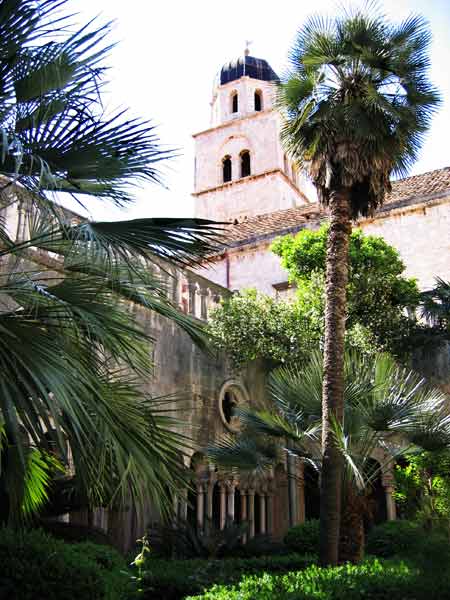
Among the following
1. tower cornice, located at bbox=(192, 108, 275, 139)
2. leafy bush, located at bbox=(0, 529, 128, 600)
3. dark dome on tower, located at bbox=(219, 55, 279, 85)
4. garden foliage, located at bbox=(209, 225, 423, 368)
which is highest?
dark dome on tower, located at bbox=(219, 55, 279, 85)

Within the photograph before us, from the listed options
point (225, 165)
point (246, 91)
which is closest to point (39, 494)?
point (225, 165)

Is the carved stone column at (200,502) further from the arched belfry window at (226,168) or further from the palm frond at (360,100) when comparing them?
the arched belfry window at (226,168)

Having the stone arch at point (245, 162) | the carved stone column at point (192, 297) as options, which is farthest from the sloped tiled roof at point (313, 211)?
the stone arch at point (245, 162)

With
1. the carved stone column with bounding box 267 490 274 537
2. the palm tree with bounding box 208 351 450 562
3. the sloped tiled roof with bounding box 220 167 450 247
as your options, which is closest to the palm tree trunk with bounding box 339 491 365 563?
the palm tree with bounding box 208 351 450 562

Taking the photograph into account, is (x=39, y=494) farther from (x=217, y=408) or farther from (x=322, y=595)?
(x=217, y=408)

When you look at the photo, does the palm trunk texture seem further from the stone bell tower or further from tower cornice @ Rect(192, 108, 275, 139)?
tower cornice @ Rect(192, 108, 275, 139)

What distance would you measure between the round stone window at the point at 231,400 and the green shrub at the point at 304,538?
90.2 inches

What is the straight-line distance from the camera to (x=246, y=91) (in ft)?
115

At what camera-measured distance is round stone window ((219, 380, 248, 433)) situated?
1253 cm

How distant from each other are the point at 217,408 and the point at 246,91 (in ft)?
84.4

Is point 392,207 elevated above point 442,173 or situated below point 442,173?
below

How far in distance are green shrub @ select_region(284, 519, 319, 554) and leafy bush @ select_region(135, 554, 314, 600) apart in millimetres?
1462

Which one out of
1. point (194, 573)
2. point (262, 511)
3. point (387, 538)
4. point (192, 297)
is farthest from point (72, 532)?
point (262, 511)

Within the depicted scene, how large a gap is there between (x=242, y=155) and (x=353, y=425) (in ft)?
86.3
